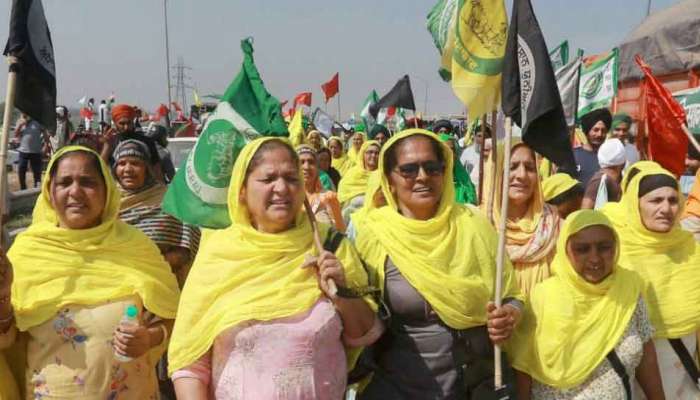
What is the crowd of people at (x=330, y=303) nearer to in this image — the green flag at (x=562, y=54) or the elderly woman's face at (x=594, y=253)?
the elderly woman's face at (x=594, y=253)

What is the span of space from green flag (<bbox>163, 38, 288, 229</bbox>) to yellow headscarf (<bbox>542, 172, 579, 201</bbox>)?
1.77m

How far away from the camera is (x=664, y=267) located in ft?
10.4

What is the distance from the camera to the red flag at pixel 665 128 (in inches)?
196

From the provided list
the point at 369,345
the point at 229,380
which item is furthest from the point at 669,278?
the point at 229,380

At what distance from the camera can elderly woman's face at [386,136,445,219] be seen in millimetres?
2760

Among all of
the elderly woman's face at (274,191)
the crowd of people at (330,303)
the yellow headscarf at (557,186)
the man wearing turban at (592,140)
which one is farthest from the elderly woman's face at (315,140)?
the elderly woman's face at (274,191)

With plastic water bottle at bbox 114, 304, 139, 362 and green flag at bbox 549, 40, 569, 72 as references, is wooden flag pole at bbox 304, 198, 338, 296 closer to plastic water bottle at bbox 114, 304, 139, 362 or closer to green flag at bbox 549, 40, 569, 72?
plastic water bottle at bbox 114, 304, 139, 362

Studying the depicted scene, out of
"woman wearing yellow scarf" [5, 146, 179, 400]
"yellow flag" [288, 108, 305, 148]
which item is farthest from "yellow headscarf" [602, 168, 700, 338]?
"yellow flag" [288, 108, 305, 148]

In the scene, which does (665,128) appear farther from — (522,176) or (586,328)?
(586,328)

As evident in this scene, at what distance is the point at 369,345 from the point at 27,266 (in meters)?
1.38

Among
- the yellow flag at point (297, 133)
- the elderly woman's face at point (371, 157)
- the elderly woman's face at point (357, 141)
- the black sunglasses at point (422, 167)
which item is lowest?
the black sunglasses at point (422, 167)

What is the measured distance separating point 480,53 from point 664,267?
130 centimetres

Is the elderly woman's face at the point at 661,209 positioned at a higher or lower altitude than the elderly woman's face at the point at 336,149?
lower

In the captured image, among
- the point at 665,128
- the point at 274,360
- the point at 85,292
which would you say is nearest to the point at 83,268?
the point at 85,292
